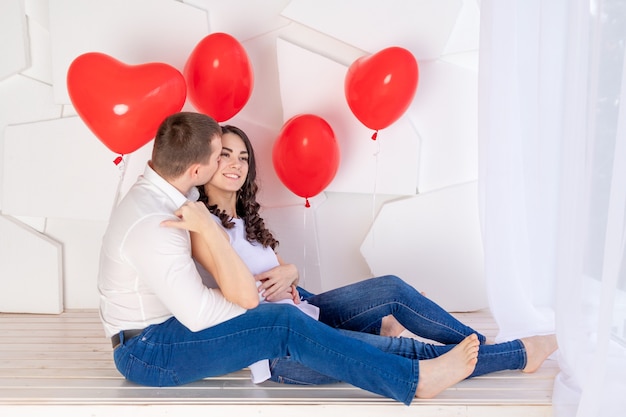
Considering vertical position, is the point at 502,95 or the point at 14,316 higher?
the point at 502,95

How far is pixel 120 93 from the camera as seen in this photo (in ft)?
7.68

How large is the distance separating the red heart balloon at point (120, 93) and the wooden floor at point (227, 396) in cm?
87

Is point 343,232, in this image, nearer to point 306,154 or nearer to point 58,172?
point 306,154

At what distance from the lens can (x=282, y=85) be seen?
2973mm

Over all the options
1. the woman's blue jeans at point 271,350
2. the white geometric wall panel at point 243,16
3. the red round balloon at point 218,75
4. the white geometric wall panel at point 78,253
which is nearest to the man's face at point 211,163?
the woman's blue jeans at point 271,350

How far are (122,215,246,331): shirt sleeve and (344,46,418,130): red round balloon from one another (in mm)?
1067

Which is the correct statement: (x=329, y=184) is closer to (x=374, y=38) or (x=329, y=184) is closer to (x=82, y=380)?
(x=374, y=38)

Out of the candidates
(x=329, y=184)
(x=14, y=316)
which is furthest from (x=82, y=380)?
(x=329, y=184)

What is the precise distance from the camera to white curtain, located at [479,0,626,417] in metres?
1.63

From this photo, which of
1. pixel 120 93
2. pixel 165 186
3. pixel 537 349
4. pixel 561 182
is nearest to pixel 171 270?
pixel 165 186

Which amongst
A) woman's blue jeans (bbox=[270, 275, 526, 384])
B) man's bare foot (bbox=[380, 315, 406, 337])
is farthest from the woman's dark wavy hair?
man's bare foot (bbox=[380, 315, 406, 337])

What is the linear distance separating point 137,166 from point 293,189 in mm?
750

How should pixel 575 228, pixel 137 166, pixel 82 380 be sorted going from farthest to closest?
pixel 137 166, pixel 82 380, pixel 575 228

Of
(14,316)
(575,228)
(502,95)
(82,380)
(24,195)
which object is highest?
(502,95)
